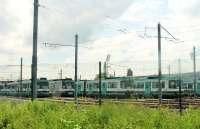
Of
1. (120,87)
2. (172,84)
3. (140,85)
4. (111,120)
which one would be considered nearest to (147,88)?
(140,85)

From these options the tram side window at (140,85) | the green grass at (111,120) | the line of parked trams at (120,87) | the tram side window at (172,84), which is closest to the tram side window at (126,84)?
the line of parked trams at (120,87)

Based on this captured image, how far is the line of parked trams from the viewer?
50.4m

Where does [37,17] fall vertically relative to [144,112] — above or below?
above

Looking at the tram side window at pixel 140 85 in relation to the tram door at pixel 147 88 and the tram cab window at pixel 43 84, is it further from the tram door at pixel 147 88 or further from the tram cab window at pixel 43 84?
the tram cab window at pixel 43 84

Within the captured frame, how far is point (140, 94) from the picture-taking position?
52.5 m

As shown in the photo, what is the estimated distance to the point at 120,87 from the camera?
54469mm

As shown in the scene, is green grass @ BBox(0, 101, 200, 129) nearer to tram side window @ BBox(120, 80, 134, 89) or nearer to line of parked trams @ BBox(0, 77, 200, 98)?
line of parked trams @ BBox(0, 77, 200, 98)

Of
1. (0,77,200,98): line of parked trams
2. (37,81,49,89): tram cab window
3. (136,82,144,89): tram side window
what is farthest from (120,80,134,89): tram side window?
(37,81,49,89): tram cab window

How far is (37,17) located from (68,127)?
1300 centimetres

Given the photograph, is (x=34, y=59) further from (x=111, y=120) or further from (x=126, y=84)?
(x=126, y=84)

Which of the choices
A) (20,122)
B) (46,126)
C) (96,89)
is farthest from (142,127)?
(96,89)

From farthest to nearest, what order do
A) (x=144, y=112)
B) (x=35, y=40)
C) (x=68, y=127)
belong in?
(x=35, y=40) → (x=144, y=112) → (x=68, y=127)

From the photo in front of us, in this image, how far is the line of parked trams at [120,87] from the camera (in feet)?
165

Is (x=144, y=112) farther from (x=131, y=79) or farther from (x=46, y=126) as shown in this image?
(x=131, y=79)
